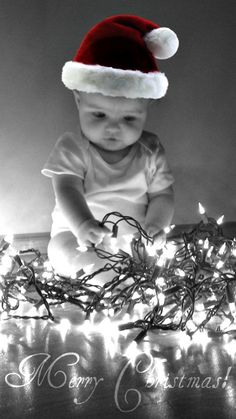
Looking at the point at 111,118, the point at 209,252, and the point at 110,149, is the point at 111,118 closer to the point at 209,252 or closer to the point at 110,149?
the point at 110,149

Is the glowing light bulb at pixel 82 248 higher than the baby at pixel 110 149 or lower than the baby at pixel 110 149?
lower

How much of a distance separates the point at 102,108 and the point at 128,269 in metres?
0.36

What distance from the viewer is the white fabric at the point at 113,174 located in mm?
1448

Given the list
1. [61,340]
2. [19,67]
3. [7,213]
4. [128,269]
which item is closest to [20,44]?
[19,67]

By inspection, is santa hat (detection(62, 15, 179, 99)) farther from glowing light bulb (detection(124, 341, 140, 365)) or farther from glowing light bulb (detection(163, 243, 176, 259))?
glowing light bulb (detection(124, 341, 140, 365))

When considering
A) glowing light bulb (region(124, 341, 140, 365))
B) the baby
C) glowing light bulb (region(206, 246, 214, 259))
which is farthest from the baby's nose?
glowing light bulb (region(124, 341, 140, 365))

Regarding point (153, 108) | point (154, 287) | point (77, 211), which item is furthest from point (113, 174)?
point (153, 108)

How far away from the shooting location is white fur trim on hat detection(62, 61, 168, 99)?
1.32m

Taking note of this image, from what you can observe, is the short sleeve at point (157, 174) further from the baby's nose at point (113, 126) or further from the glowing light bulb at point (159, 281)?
the glowing light bulb at point (159, 281)

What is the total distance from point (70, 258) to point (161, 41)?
51 cm

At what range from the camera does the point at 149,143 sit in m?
1.54

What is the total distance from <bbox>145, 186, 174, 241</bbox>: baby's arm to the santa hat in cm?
25

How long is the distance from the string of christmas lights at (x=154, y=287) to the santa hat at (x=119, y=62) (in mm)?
291

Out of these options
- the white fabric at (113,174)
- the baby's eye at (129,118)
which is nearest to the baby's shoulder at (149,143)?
the white fabric at (113,174)
